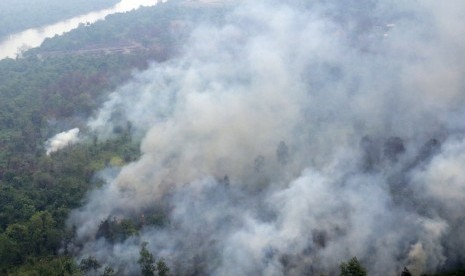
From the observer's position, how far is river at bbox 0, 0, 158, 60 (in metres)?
110

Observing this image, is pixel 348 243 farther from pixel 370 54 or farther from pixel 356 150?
pixel 370 54

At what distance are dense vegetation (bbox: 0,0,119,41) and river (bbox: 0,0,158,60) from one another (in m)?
1.49

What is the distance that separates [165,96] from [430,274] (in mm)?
35984

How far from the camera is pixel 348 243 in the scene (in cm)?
3136

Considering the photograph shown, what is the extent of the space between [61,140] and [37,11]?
9492cm

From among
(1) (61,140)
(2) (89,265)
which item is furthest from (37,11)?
(2) (89,265)

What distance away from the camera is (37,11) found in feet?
447

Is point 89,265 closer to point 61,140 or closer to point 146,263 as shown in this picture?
point 146,263

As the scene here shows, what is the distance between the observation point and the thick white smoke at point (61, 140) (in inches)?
2109

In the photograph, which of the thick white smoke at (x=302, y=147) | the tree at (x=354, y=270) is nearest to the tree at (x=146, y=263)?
the thick white smoke at (x=302, y=147)

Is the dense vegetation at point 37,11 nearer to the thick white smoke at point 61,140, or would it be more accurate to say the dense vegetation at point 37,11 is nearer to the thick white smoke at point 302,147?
the thick white smoke at point 302,147

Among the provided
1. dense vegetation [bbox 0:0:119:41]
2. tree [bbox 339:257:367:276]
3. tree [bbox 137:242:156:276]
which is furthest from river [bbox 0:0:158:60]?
tree [bbox 339:257:367:276]

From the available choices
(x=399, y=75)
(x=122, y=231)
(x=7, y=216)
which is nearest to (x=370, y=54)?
(x=399, y=75)

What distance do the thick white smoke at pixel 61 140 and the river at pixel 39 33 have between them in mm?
47092
